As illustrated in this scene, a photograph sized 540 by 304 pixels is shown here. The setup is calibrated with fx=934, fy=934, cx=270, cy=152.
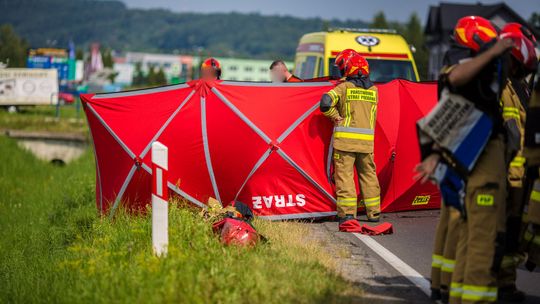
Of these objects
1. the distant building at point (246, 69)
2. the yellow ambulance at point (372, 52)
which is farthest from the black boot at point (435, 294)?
the distant building at point (246, 69)

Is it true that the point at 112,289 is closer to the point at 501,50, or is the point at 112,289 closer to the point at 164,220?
the point at 164,220

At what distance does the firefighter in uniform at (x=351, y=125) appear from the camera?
34.7ft

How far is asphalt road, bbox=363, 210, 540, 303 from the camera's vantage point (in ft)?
25.2

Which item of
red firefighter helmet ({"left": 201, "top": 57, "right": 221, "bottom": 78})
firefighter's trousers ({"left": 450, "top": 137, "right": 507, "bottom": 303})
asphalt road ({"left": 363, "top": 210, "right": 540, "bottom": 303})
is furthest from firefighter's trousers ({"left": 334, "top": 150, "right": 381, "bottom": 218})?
firefighter's trousers ({"left": 450, "top": 137, "right": 507, "bottom": 303})

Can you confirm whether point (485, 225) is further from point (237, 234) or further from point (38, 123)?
point (38, 123)

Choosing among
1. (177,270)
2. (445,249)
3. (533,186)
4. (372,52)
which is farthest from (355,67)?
(372,52)

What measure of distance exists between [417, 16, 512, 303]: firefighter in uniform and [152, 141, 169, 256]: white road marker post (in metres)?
2.38

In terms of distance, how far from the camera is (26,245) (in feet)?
48.8

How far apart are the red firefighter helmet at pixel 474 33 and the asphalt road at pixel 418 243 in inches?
80.9

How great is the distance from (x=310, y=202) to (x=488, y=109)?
4.98 metres

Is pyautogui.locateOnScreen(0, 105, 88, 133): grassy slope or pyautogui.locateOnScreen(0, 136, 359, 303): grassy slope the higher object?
pyautogui.locateOnScreen(0, 136, 359, 303): grassy slope

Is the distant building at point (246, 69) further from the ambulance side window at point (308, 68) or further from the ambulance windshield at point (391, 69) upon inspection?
the ambulance windshield at point (391, 69)

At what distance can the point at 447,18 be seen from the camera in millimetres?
80125

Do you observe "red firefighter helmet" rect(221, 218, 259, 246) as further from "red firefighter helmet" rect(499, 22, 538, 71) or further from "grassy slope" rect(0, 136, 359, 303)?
"red firefighter helmet" rect(499, 22, 538, 71)
